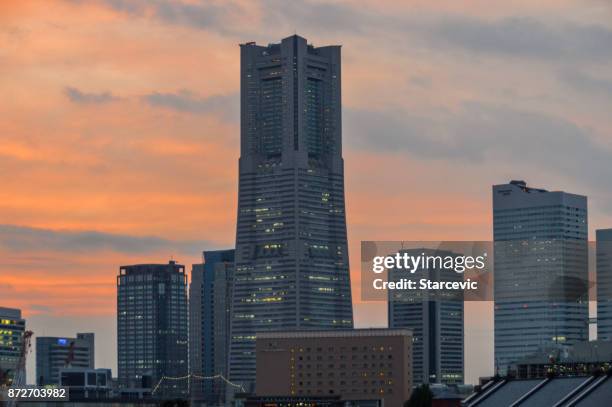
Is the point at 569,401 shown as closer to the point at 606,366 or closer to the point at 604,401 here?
the point at 604,401

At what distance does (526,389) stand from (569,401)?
1689 centimetres

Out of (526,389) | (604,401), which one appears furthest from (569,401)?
(526,389)

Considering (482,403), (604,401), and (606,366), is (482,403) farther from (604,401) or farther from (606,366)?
(604,401)

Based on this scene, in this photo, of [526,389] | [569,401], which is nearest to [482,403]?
[526,389]

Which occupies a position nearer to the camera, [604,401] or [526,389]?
[604,401]

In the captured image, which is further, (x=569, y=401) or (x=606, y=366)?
(x=606, y=366)

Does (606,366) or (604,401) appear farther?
(606,366)

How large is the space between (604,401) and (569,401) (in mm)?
4710

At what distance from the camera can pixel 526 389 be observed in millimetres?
177625

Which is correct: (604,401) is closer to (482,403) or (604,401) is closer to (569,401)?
(569,401)

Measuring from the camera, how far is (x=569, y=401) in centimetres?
16088

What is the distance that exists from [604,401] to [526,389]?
21.1 metres

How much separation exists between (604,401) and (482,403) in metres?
27.2

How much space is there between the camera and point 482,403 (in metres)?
182
